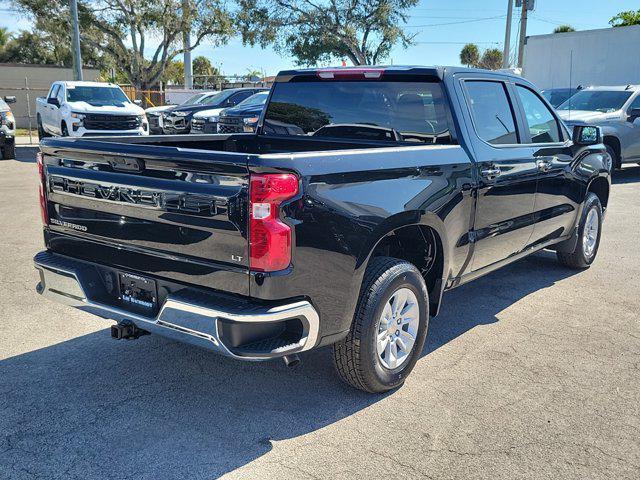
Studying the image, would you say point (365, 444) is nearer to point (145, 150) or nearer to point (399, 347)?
point (399, 347)

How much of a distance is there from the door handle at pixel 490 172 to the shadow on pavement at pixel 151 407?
1223 millimetres

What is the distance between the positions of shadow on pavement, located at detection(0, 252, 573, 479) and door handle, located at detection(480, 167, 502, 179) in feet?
4.01

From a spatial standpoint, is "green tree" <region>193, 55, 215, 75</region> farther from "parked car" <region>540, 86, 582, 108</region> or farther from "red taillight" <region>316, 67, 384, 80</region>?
"red taillight" <region>316, 67, 384, 80</region>

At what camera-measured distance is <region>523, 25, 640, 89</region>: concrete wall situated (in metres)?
19.5

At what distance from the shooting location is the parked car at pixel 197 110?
1923 centimetres

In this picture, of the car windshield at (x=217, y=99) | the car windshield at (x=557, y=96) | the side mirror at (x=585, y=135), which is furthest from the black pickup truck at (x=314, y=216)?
the car windshield at (x=217, y=99)

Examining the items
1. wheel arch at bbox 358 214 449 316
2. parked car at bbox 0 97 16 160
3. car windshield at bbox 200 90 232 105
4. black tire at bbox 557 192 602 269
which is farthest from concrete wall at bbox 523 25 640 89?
wheel arch at bbox 358 214 449 316

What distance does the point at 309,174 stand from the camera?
310 cm

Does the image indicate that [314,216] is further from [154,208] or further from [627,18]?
[627,18]

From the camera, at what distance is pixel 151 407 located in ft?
11.9

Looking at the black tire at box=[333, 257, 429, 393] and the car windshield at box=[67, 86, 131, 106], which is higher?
the car windshield at box=[67, 86, 131, 106]

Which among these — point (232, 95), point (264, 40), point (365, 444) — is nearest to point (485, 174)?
point (365, 444)

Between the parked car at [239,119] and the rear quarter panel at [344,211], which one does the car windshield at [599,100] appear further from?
the rear quarter panel at [344,211]

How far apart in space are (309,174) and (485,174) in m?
1.78
